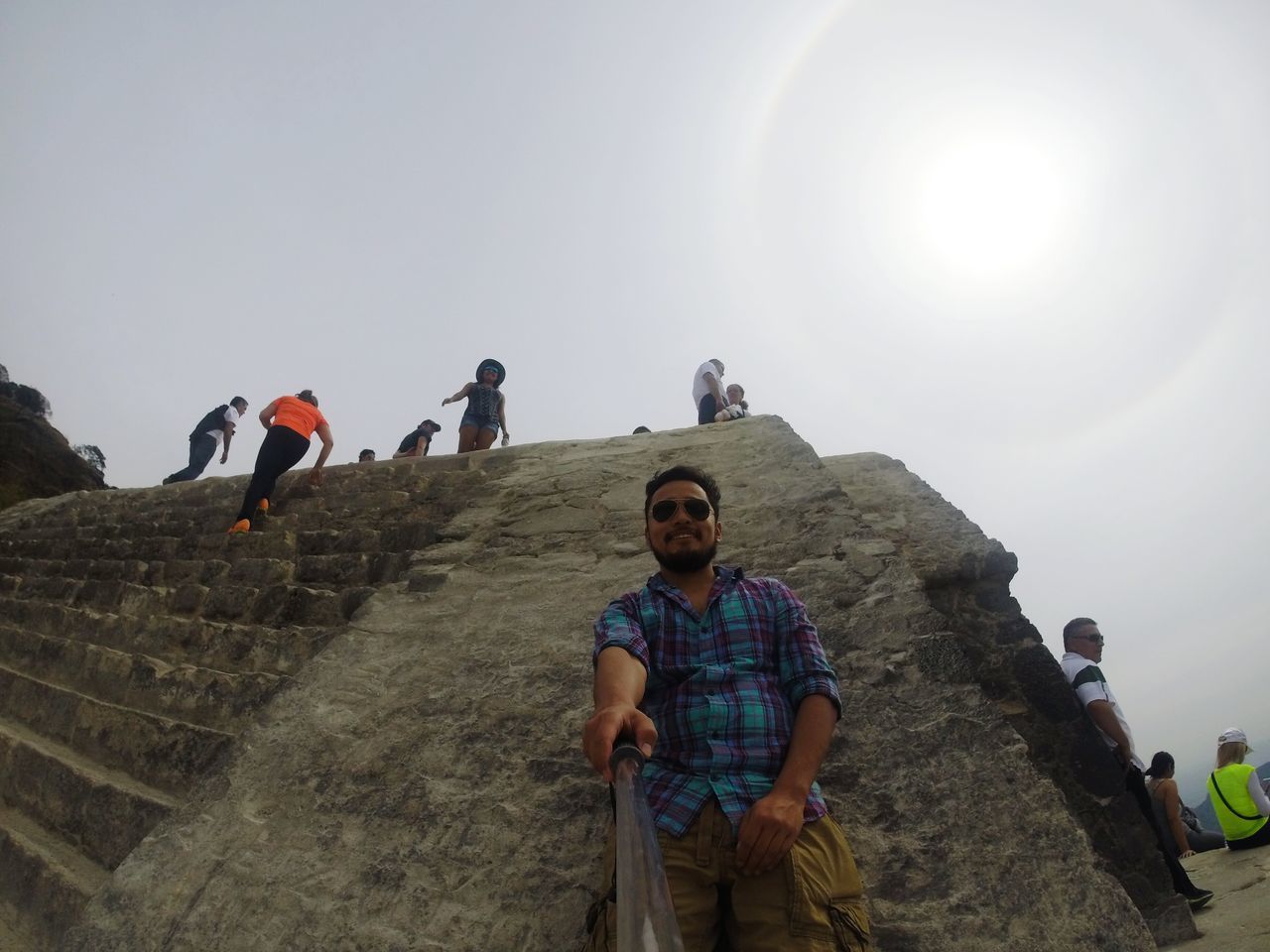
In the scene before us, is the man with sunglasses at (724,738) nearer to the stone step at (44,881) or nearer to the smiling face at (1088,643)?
the smiling face at (1088,643)

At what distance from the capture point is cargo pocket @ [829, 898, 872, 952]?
130 cm

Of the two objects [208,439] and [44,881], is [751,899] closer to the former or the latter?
[44,881]

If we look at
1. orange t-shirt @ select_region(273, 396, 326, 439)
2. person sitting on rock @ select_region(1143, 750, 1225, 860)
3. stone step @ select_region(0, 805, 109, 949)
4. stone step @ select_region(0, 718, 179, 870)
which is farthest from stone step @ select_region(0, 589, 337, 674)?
person sitting on rock @ select_region(1143, 750, 1225, 860)

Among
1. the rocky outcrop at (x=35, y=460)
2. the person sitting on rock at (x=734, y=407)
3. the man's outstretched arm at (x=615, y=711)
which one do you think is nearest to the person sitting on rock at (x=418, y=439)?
the person sitting on rock at (x=734, y=407)

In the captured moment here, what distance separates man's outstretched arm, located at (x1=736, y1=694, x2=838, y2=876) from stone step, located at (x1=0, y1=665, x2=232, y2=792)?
2.61m

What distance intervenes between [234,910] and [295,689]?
101 cm

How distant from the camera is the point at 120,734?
3.59 meters

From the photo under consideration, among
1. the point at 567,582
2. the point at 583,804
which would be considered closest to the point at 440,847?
the point at 583,804

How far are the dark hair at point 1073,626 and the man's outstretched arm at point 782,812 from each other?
2.53 metres

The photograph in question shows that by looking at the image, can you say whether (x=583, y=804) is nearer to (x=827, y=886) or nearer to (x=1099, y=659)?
(x=827, y=886)

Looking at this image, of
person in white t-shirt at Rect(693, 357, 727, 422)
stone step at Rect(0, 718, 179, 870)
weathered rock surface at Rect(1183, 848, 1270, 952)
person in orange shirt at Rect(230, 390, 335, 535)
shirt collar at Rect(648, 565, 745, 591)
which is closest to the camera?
shirt collar at Rect(648, 565, 745, 591)

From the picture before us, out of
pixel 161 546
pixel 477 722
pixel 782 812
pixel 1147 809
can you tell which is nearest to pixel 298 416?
pixel 161 546

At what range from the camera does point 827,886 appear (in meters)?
1.35

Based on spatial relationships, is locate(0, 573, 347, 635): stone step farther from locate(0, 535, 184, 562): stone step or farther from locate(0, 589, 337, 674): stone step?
locate(0, 535, 184, 562): stone step
